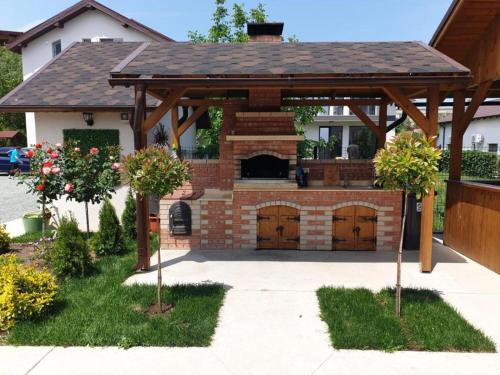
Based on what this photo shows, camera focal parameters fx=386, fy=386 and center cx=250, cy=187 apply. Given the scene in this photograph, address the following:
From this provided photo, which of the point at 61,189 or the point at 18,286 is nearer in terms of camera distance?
the point at 18,286

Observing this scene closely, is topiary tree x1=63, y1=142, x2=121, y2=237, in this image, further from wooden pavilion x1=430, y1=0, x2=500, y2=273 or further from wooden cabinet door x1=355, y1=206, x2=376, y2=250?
wooden pavilion x1=430, y1=0, x2=500, y2=273

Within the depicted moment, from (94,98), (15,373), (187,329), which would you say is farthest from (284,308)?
(94,98)

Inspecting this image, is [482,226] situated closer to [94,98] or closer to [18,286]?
[18,286]

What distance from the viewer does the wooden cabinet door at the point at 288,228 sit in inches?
340

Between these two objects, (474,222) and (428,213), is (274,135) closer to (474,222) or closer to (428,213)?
(428,213)

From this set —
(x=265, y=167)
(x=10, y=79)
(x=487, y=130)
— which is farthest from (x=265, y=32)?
(x=10, y=79)

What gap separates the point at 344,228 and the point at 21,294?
6260 mm

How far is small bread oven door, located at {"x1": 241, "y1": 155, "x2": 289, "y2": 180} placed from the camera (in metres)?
9.30

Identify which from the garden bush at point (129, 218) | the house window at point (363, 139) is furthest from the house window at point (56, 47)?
the house window at point (363, 139)

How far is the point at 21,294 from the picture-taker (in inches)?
199

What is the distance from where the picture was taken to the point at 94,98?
10195 mm

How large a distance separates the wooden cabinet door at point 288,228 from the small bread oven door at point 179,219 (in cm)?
209

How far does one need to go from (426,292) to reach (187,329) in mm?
3841

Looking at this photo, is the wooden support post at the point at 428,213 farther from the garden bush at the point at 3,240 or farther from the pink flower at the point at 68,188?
the garden bush at the point at 3,240
